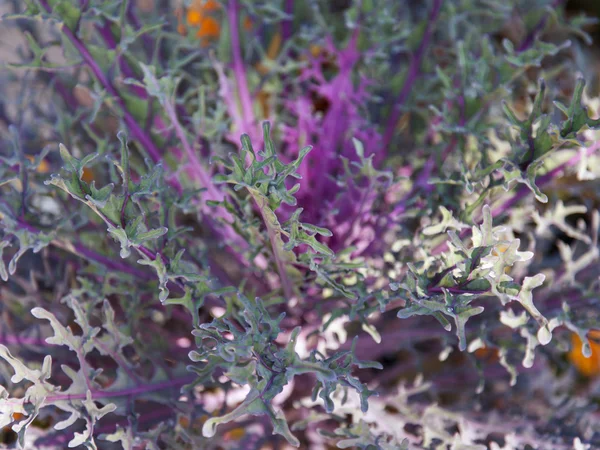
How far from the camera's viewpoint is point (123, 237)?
0.43 metres

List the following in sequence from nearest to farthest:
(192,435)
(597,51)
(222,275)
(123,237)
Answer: (123,237)
(192,435)
(222,275)
(597,51)

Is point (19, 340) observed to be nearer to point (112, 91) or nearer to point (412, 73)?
point (112, 91)

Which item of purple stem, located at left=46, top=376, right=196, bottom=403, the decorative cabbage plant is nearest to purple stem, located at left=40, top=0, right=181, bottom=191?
the decorative cabbage plant

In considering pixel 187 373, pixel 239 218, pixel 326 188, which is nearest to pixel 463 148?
pixel 326 188

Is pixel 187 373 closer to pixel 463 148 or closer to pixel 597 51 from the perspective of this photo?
pixel 463 148

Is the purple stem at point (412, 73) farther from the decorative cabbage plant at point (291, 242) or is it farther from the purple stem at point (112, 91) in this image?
the purple stem at point (112, 91)

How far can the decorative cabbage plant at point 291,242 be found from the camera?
45 cm

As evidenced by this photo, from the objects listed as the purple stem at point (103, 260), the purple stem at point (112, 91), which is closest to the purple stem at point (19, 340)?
the purple stem at point (103, 260)

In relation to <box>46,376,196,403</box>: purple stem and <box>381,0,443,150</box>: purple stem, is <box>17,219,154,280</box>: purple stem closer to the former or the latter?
<box>46,376,196,403</box>: purple stem

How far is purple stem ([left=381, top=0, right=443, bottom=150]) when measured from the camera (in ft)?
2.29

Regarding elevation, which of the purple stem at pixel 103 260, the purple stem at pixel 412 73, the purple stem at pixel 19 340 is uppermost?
the purple stem at pixel 412 73

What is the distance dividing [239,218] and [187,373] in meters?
0.18

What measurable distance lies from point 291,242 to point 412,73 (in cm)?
36

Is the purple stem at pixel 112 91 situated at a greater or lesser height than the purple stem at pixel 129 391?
greater
